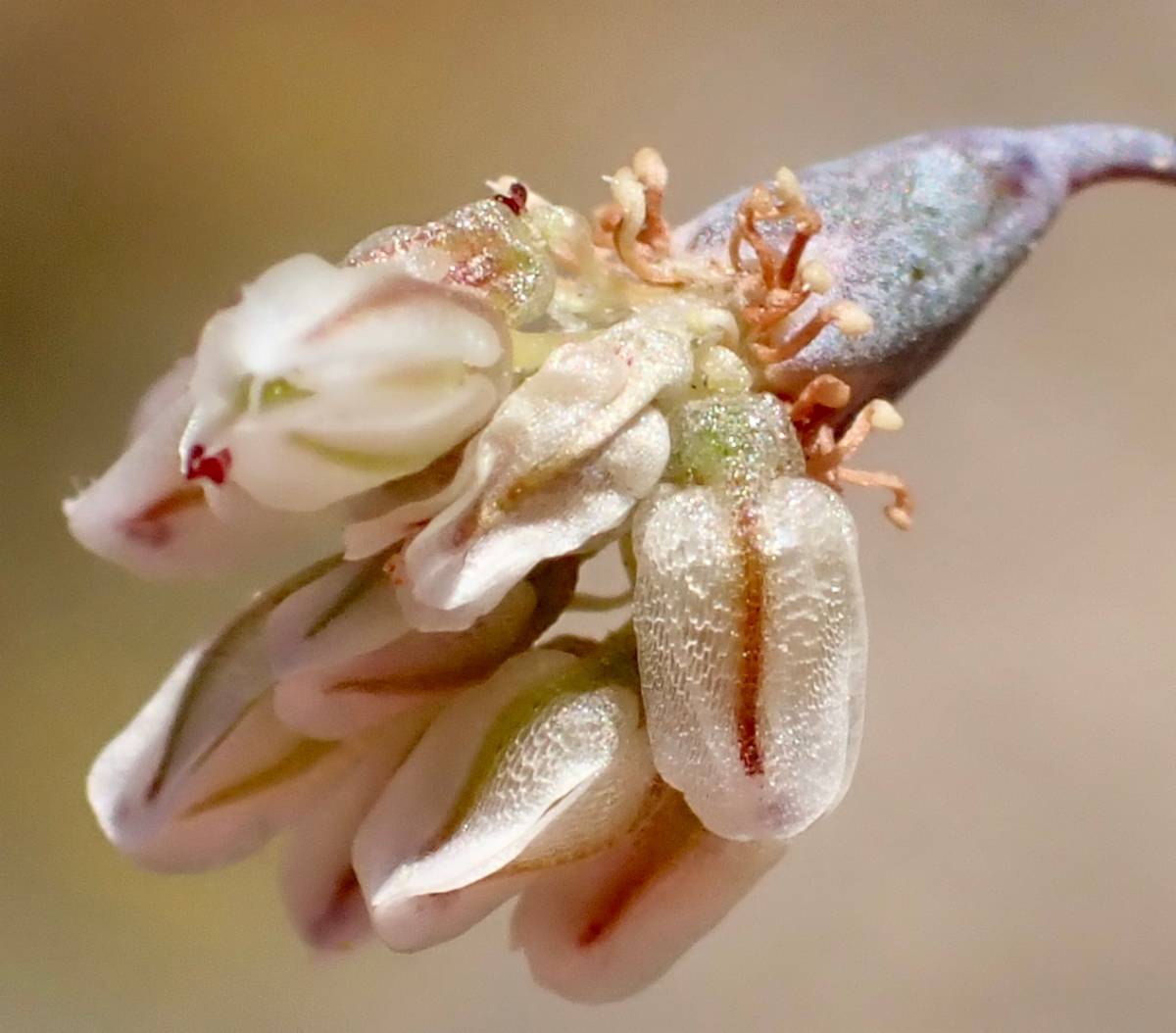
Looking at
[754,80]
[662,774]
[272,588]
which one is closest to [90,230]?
[754,80]

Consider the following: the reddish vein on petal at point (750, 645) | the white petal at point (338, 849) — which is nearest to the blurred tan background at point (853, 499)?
the white petal at point (338, 849)

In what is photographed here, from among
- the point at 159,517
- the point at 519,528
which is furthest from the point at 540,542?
the point at 159,517

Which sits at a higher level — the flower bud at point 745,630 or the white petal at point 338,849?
the flower bud at point 745,630

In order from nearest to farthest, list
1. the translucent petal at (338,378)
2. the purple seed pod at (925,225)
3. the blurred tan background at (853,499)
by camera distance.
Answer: the translucent petal at (338,378) < the purple seed pod at (925,225) < the blurred tan background at (853,499)

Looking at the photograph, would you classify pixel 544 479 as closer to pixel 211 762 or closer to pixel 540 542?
pixel 540 542

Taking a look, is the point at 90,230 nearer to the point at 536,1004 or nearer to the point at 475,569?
the point at 536,1004

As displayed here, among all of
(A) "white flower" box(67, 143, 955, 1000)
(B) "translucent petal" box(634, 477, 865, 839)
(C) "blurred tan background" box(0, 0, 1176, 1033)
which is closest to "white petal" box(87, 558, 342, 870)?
(A) "white flower" box(67, 143, 955, 1000)

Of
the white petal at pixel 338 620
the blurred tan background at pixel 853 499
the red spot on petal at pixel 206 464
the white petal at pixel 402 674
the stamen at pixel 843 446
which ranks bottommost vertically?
the blurred tan background at pixel 853 499

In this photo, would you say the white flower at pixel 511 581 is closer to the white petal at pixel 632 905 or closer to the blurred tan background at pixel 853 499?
the white petal at pixel 632 905
